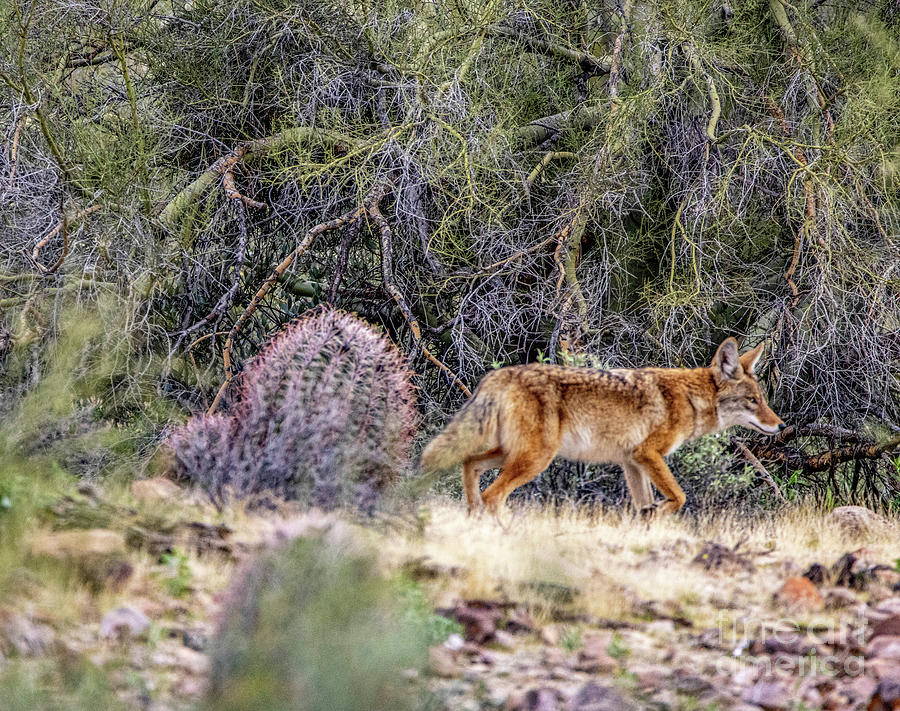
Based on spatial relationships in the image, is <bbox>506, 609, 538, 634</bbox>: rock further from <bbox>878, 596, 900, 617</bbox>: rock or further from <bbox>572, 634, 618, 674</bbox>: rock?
<bbox>878, 596, 900, 617</bbox>: rock

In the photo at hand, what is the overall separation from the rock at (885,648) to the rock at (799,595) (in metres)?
0.54

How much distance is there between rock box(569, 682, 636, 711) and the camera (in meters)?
4.34

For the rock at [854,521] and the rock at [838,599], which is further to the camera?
the rock at [854,521]

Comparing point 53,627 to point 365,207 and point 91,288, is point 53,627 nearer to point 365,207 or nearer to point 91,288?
point 91,288

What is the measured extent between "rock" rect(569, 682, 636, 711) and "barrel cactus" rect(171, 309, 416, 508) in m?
2.17

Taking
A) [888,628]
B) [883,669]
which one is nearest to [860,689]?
[883,669]

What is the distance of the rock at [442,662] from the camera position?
4691 mm

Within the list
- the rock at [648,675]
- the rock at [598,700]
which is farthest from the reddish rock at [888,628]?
the rock at [598,700]

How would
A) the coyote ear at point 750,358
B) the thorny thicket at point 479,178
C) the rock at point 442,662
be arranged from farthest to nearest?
the thorny thicket at point 479,178
the coyote ear at point 750,358
the rock at point 442,662

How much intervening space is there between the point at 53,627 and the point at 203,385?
20.8ft

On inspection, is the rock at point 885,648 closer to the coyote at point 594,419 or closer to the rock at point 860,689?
the rock at point 860,689

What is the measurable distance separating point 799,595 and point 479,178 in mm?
5937

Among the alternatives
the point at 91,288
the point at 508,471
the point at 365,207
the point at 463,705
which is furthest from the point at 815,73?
the point at 463,705

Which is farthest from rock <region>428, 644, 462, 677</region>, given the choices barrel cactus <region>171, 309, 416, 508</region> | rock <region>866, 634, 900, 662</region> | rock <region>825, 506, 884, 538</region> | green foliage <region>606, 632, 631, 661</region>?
rock <region>825, 506, 884, 538</region>
